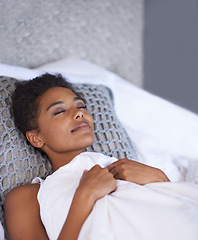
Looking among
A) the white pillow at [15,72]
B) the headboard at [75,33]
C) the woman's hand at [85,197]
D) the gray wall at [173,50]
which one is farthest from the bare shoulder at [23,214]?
the gray wall at [173,50]

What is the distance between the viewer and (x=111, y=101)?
150 cm

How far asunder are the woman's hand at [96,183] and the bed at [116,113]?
122 millimetres

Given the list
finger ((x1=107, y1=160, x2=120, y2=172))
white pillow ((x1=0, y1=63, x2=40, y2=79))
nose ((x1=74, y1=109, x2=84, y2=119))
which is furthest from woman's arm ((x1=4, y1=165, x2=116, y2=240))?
white pillow ((x1=0, y1=63, x2=40, y2=79))

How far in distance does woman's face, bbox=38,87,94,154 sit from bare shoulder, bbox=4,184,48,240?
0.18m

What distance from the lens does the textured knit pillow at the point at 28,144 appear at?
103 cm

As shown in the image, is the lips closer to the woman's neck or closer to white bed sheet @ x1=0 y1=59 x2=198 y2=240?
the woman's neck

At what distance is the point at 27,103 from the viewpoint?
3.72ft

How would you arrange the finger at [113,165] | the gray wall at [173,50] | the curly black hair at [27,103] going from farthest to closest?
the gray wall at [173,50], the curly black hair at [27,103], the finger at [113,165]

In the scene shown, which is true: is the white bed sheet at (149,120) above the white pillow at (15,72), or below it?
below

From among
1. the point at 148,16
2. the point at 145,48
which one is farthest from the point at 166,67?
the point at 148,16

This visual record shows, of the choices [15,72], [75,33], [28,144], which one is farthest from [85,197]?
[75,33]

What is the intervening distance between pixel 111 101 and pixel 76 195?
0.75m

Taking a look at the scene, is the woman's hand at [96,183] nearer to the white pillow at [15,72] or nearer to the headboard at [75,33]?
the white pillow at [15,72]

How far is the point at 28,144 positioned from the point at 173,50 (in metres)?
1.23
